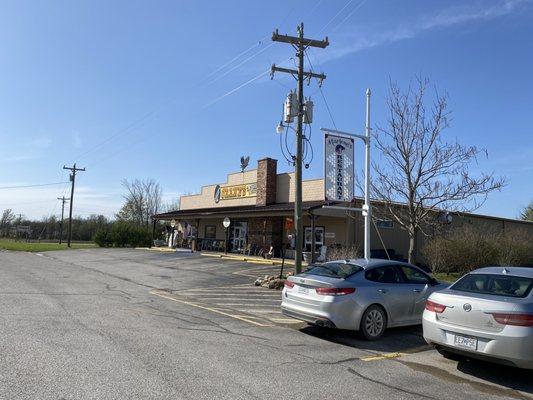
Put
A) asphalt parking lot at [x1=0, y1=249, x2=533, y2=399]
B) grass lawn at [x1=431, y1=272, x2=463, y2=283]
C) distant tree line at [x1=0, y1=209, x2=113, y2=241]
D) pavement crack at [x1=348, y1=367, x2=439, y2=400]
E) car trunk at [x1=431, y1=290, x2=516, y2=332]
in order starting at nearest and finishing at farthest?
asphalt parking lot at [x1=0, y1=249, x2=533, y2=399]
pavement crack at [x1=348, y1=367, x2=439, y2=400]
car trunk at [x1=431, y1=290, x2=516, y2=332]
grass lawn at [x1=431, y1=272, x2=463, y2=283]
distant tree line at [x1=0, y1=209, x2=113, y2=241]

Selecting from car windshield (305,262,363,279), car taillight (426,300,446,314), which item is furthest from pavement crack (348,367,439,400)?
car windshield (305,262,363,279)

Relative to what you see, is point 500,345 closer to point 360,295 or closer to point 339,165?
point 360,295

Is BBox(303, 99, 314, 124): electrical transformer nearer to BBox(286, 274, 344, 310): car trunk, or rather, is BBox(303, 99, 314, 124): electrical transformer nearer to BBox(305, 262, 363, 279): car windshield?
BBox(305, 262, 363, 279): car windshield

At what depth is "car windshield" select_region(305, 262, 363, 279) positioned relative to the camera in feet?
30.7

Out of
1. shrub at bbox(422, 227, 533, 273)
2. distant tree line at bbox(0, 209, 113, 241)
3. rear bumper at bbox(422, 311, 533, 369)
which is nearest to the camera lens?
rear bumper at bbox(422, 311, 533, 369)

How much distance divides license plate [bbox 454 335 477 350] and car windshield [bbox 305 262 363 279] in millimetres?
2690

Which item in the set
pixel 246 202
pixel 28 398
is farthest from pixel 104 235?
pixel 28 398

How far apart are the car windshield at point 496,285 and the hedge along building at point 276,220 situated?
13304 mm

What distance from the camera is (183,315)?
1102 centimetres

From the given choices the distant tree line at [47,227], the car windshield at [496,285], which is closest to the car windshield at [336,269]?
the car windshield at [496,285]

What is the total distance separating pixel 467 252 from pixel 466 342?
16188mm

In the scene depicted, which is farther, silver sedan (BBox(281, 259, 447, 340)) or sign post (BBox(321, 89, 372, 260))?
sign post (BBox(321, 89, 372, 260))

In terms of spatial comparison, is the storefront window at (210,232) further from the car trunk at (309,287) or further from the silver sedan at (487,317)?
the silver sedan at (487,317)

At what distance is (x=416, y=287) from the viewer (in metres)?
9.91
